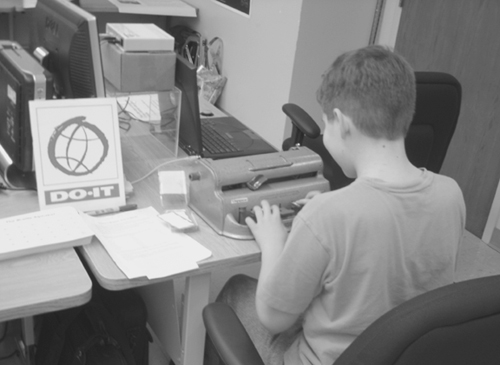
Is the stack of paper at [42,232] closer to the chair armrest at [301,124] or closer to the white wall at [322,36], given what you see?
the chair armrest at [301,124]

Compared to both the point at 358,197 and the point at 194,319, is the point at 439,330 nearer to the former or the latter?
A: the point at 358,197

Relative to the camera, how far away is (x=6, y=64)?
1521 millimetres

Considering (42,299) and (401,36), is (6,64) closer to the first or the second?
(42,299)

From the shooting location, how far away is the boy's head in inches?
43.8

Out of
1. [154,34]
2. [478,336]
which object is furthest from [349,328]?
[154,34]

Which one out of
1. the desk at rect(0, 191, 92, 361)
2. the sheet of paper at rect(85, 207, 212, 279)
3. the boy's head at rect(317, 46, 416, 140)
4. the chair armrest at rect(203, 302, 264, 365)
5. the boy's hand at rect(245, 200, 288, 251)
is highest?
the boy's head at rect(317, 46, 416, 140)

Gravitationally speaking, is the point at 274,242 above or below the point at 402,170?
below

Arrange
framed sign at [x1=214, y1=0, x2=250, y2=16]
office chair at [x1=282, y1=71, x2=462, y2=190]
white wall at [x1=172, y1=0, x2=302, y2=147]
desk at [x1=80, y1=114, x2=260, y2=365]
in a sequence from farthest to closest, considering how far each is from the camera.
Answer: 1. framed sign at [x1=214, y1=0, x2=250, y2=16]
2. white wall at [x1=172, y1=0, x2=302, y2=147]
3. office chair at [x1=282, y1=71, x2=462, y2=190]
4. desk at [x1=80, y1=114, x2=260, y2=365]

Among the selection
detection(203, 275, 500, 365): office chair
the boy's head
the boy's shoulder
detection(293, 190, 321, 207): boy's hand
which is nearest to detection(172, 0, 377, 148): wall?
detection(293, 190, 321, 207): boy's hand

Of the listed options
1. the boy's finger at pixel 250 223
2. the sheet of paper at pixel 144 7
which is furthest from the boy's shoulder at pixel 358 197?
the sheet of paper at pixel 144 7

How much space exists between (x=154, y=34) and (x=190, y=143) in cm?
34

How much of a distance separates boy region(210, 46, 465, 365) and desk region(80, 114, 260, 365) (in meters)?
0.19

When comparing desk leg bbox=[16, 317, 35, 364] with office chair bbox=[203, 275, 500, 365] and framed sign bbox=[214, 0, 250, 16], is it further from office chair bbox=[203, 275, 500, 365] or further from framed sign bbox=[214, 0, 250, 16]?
framed sign bbox=[214, 0, 250, 16]

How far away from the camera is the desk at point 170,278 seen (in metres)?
1.27
